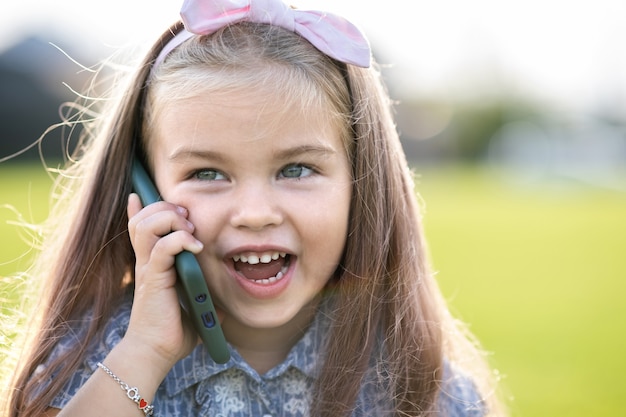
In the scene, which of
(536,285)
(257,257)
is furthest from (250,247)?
(536,285)

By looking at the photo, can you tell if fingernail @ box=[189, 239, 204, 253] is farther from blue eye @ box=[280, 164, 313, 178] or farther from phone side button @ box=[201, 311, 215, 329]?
blue eye @ box=[280, 164, 313, 178]

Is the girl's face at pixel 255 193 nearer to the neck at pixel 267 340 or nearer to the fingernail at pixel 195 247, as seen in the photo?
the fingernail at pixel 195 247

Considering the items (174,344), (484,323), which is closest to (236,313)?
(174,344)

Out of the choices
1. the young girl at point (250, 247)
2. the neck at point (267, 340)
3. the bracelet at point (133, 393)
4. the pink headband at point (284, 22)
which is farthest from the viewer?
the neck at point (267, 340)

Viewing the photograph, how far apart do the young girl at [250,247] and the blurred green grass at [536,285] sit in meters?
0.37

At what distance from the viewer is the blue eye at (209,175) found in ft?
7.38

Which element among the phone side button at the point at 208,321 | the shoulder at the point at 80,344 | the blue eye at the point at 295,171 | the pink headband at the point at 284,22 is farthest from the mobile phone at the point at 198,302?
the pink headband at the point at 284,22

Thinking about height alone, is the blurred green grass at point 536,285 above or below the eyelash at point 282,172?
below

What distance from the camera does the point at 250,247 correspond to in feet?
7.19

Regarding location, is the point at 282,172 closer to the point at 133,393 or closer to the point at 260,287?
the point at 260,287

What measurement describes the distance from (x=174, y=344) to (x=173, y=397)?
23cm

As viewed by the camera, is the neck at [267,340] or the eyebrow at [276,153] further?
the neck at [267,340]

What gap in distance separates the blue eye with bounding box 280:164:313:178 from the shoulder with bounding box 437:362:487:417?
83 cm

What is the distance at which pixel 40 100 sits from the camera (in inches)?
1011
